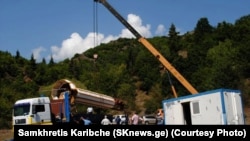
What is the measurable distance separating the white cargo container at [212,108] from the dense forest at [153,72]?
1646 cm

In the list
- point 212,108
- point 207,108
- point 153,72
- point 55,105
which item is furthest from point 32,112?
point 153,72

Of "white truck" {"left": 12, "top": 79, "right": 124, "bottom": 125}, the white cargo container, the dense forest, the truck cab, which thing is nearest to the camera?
the white cargo container

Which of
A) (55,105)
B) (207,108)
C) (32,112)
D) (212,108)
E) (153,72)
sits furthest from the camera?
(153,72)

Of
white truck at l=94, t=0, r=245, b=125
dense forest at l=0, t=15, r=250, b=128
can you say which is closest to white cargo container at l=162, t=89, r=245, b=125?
white truck at l=94, t=0, r=245, b=125

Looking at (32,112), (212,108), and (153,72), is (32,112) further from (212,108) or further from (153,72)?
(153,72)

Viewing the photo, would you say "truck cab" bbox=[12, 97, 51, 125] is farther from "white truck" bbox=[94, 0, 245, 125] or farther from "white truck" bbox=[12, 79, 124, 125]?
"white truck" bbox=[94, 0, 245, 125]

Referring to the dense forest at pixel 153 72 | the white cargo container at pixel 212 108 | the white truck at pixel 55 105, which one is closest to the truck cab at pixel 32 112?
the white truck at pixel 55 105

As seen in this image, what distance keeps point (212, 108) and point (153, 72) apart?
9550 centimetres

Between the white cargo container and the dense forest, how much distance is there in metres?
16.5

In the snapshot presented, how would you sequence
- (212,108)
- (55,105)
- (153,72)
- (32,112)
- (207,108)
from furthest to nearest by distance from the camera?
(153,72)
(55,105)
(32,112)
(207,108)
(212,108)

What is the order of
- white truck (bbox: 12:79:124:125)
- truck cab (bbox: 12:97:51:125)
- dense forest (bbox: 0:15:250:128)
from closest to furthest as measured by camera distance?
truck cab (bbox: 12:97:51:125) < white truck (bbox: 12:79:124:125) < dense forest (bbox: 0:15:250:128)

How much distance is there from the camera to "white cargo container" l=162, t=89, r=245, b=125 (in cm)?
1934

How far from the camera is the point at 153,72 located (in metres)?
115

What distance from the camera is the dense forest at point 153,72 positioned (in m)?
77.8
